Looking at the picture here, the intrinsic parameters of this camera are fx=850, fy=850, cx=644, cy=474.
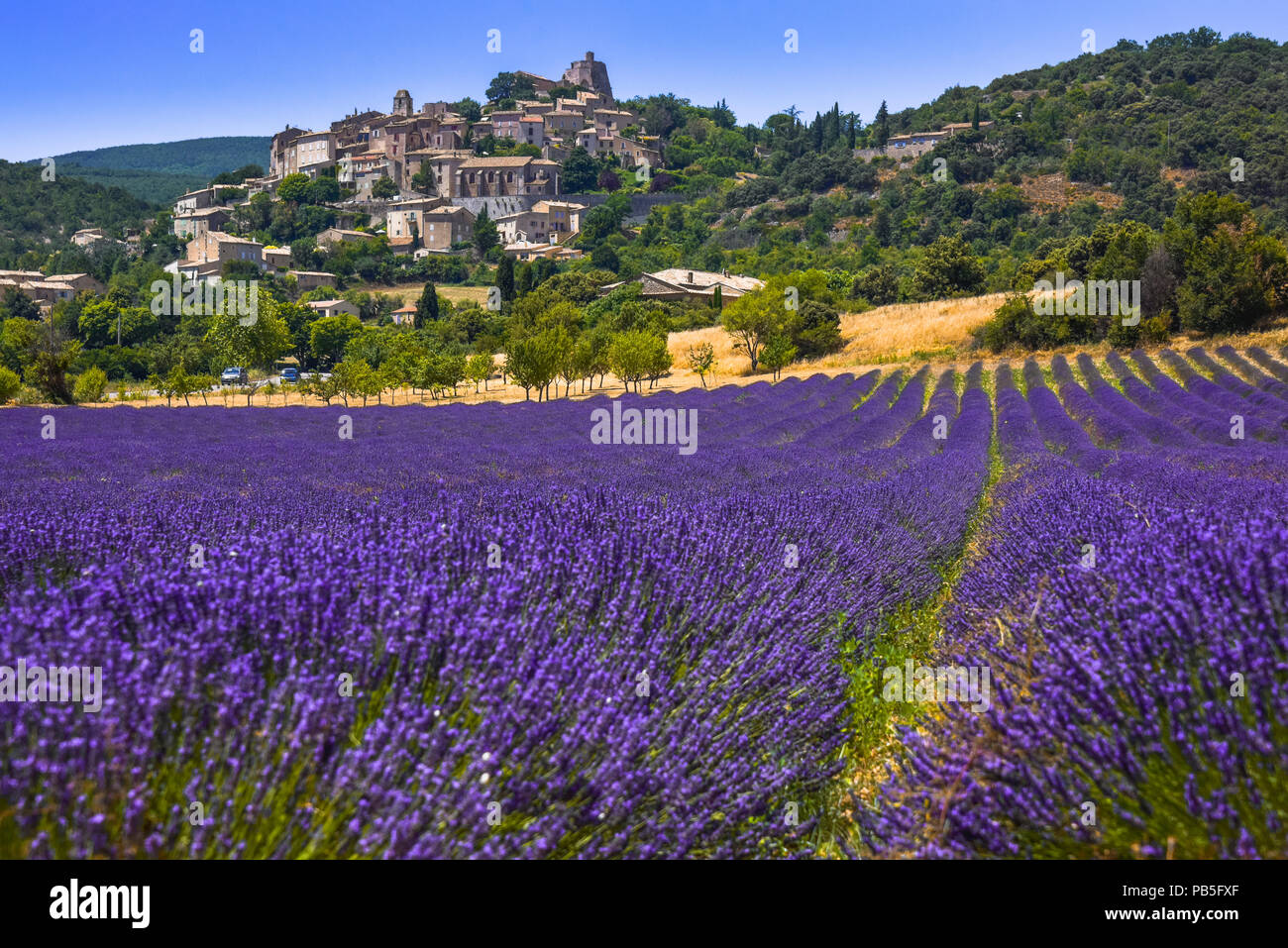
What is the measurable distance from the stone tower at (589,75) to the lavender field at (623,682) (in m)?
159

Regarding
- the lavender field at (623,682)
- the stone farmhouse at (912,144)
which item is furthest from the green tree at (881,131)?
the lavender field at (623,682)

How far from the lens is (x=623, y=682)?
244 cm

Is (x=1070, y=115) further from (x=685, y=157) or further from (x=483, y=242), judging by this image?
(x=483, y=242)

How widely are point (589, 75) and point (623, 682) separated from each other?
163304mm

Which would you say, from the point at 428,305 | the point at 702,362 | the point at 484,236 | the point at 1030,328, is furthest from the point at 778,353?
the point at 484,236

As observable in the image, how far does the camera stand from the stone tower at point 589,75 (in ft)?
490

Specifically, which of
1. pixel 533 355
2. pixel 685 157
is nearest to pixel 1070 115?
pixel 685 157

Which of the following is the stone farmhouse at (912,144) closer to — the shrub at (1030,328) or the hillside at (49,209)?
the shrub at (1030,328)

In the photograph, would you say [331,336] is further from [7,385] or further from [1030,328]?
[1030,328]

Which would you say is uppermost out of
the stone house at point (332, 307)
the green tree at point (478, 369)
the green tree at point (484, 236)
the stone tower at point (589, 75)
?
the stone tower at point (589, 75)

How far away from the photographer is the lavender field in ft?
5.67

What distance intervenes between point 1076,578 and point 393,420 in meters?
16.0

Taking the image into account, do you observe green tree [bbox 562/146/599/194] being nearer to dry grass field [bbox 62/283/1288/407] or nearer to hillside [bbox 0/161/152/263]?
hillside [bbox 0/161/152/263]

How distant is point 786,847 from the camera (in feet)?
8.16
